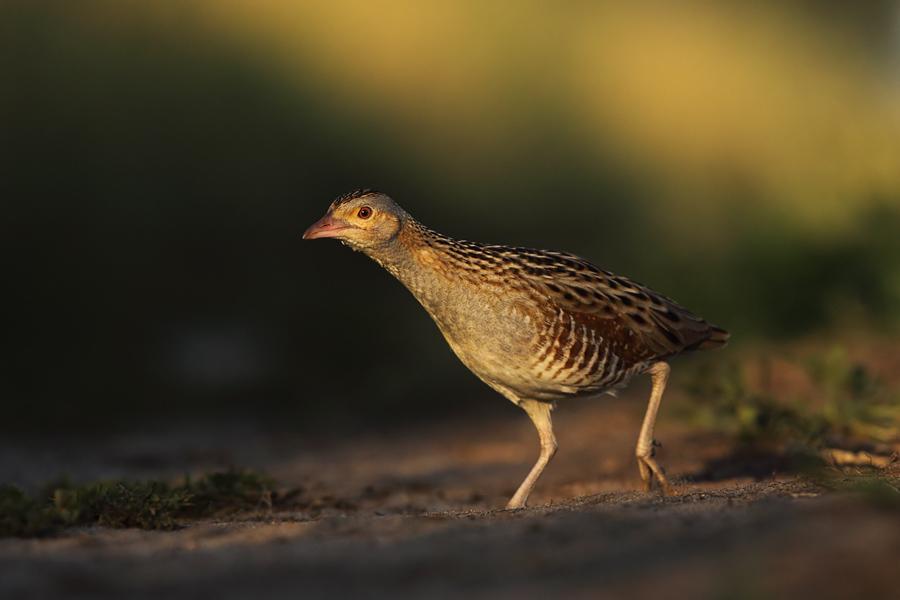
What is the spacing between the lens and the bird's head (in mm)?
5164

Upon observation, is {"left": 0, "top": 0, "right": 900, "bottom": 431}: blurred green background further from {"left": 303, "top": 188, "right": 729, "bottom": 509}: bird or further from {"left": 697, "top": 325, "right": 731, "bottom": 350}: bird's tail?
{"left": 303, "top": 188, "right": 729, "bottom": 509}: bird

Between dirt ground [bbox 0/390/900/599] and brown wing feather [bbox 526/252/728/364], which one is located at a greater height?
brown wing feather [bbox 526/252/728/364]

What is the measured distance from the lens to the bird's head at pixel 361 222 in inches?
203

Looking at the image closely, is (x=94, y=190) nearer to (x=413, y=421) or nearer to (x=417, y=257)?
(x=413, y=421)

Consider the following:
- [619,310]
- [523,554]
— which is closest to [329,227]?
[619,310]

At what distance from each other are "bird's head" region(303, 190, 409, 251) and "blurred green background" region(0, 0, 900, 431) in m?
5.04

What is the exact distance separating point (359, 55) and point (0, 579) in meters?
15.8

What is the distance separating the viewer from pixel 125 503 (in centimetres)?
436

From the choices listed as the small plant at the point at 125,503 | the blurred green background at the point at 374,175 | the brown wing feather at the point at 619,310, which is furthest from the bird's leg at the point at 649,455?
the blurred green background at the point at 374,175

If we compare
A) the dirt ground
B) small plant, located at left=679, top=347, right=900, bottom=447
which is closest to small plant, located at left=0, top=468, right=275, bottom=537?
the dirt ground

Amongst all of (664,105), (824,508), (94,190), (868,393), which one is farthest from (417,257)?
(664,105)

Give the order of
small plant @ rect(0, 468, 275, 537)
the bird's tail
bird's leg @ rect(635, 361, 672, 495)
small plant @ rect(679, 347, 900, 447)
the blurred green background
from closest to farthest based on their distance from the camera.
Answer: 1. small plant @ rect(0, 468, 275, 537)
2. bird's leg @ rect(635, 361, 672, 495)
3. the bird's tail
4. small plant @ rect(679, 347, 900, 447)
5. the blurred green background

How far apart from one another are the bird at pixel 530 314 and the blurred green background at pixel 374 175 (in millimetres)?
4602

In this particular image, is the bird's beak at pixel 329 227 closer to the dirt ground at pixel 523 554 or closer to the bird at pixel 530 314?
the bird at pixel 530 314
